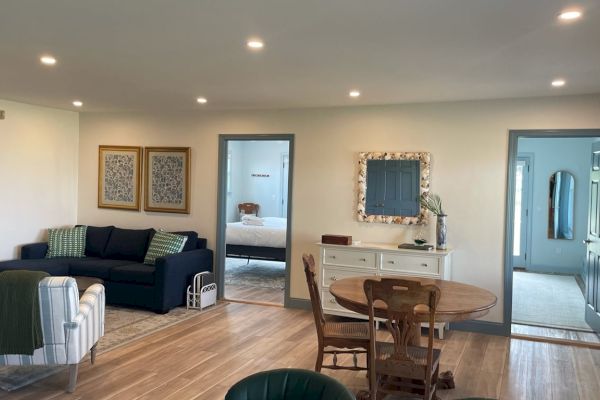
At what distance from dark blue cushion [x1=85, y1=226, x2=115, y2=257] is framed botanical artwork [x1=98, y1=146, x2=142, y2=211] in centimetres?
47

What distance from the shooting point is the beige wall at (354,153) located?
5441mm

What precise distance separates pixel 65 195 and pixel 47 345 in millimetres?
4317

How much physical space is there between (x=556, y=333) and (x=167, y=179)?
500 centimetres

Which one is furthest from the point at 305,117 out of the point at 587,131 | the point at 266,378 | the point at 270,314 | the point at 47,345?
the point at 266,378

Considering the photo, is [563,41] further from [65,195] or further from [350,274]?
[65,195]

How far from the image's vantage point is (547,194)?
941cm

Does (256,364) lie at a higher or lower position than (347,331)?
lower

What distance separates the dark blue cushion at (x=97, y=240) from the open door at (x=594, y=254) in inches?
228

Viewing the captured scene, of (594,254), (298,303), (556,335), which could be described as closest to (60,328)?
(298,303)

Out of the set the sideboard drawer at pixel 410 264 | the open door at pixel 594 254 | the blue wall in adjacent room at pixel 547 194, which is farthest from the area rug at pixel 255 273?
the blue wall in adjacent room at pixel 547 194

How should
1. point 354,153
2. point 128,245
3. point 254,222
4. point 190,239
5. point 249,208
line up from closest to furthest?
point 354,153
point 190,239
point 128,245
point 254,222
point 249,208

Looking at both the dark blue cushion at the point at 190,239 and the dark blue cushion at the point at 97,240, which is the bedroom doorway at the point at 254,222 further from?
the dark blue cushion at the point at 97,240

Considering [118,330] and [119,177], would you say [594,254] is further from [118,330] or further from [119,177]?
[119,177]

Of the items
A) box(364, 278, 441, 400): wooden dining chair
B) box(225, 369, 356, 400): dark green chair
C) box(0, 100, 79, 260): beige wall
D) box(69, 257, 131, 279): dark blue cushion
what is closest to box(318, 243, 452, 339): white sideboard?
box(364, 278, 441, 400): wooden dining chair
